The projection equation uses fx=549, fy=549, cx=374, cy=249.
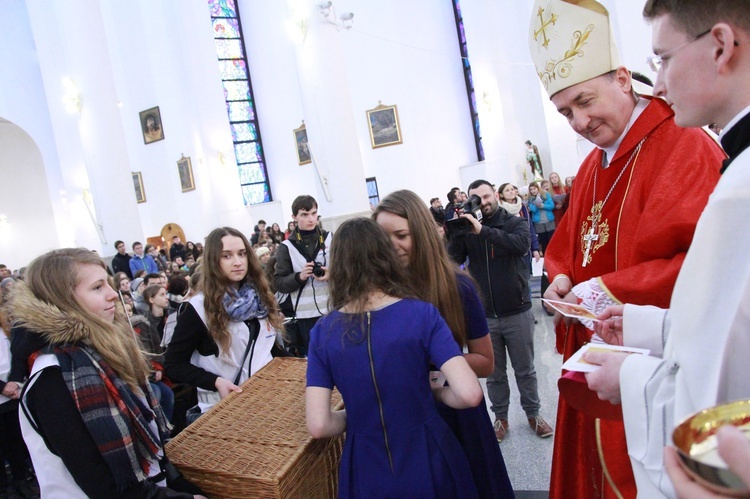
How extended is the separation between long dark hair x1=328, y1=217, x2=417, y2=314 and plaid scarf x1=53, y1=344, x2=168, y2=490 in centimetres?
73

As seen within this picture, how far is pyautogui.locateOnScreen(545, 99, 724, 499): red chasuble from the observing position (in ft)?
5.33

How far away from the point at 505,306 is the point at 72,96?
11596mm

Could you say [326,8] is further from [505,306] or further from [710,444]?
[710,444]

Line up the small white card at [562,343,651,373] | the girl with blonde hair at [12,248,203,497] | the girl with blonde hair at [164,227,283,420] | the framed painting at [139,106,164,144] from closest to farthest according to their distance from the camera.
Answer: the small white card at [562,343,651,373], the girl with blonde hair at [12,248,203,497], the girl with blonde hair at [164,227,283,420], the framed painting at [139,106,164,144]

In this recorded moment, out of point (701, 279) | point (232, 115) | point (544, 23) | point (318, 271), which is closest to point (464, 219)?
point (318, 271)

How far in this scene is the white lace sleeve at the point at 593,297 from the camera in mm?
1728

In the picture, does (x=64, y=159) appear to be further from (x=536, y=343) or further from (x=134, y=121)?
(x=536, y=343)

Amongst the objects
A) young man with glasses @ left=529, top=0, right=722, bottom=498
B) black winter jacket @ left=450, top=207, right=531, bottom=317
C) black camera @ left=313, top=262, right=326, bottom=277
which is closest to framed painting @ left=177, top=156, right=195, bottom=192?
black camera @ left=313, top=262, right=326, bottom=277

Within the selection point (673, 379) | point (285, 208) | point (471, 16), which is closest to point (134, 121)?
point (285, 208)

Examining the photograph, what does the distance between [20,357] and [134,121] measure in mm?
19880

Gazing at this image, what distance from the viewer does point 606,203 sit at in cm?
200

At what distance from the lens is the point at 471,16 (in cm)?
1462

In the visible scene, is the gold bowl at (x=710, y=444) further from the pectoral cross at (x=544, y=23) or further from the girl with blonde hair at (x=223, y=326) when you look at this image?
the girl with blonde hair at (x=223, y=326)

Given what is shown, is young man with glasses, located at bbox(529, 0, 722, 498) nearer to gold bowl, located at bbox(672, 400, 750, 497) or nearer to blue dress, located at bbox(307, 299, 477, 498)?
blue dress, located at bbox(307, 299, 477, 498)
